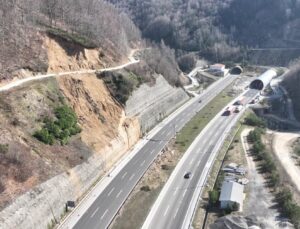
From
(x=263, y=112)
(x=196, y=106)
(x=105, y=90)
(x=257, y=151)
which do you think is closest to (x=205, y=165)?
(x=257, y=151)

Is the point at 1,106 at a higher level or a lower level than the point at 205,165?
higher

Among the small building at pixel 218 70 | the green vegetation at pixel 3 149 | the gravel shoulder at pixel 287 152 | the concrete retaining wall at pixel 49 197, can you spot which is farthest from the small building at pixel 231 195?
the small building at pixel 218 70

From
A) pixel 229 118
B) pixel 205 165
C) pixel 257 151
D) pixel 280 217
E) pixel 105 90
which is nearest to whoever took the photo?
pixel 280 217

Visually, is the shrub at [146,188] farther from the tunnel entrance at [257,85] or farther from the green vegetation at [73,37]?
the tunnel entrance at [257,85]

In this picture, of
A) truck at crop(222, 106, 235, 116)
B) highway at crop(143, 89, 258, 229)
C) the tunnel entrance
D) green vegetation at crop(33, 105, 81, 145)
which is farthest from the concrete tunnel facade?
green vegetation at crop(33, 105, 81, 145)

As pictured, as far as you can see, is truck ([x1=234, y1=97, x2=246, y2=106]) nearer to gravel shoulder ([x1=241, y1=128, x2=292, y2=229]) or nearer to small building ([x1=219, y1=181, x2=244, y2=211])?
gravel shoulder ([x1=241, y1=128, x2=292, y2=229])

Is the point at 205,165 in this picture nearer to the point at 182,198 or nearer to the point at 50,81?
the point at 182,198

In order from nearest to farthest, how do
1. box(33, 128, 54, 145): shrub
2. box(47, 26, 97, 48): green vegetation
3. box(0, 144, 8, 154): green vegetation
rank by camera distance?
box(0, 144, 8, 154): green vegetation → box(33, 128, 54, 145): shrub → box(47, 26, 97, 48): green vegetation
